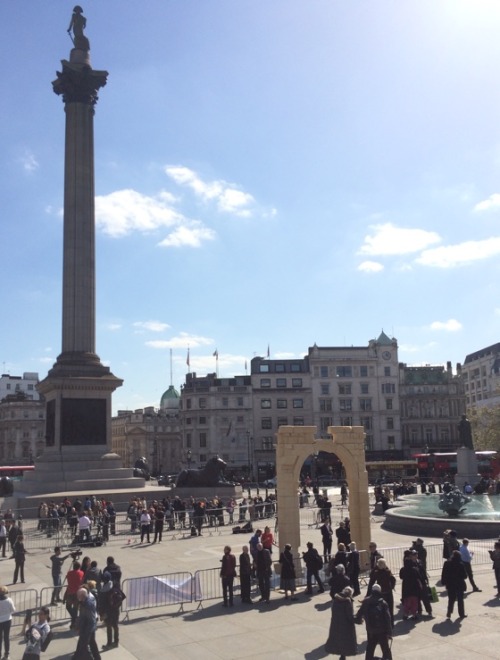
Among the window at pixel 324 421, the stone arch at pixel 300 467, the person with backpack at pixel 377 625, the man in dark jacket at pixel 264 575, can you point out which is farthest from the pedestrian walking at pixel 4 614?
the window at pixel 324 421

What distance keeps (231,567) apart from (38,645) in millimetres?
6437

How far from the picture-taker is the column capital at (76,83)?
50.7 metres

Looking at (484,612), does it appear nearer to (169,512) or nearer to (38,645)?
(38,645)

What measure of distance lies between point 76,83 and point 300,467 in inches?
1638

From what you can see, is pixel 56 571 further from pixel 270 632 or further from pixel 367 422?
pixel 367 422

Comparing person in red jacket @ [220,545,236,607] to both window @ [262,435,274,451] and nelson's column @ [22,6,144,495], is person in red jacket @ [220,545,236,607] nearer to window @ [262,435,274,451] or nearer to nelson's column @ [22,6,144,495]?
nelson's column @ [22,6,144,495]

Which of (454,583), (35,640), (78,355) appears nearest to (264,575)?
(454,583)

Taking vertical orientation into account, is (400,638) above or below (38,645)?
below

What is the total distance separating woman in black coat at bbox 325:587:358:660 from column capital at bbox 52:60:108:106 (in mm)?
48033

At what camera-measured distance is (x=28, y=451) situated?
390 feet

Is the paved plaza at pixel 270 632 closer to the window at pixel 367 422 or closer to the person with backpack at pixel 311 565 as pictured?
the person with backpack at pixel 311 565

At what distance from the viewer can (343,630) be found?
10.9 metres

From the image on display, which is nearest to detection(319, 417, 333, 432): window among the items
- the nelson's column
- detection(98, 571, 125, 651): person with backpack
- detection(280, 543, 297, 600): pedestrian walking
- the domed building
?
the domed building

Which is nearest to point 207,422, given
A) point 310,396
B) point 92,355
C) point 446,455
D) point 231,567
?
point 310,396
